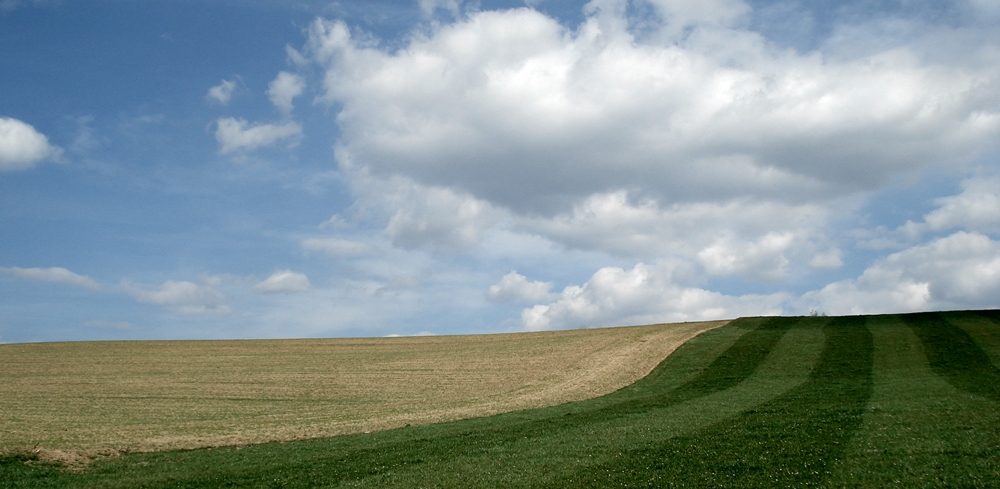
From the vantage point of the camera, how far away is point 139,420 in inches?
1389

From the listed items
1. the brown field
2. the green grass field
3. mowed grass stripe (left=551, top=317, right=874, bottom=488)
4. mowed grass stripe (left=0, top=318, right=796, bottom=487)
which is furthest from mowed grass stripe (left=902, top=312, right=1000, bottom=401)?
the brown field

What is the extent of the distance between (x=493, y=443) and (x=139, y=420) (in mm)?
25476

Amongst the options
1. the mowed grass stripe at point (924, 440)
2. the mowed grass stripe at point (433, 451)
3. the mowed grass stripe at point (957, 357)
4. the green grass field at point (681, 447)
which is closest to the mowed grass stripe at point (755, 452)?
the green grass field at point (681, 447)

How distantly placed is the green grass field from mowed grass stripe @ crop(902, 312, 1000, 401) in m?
0.21

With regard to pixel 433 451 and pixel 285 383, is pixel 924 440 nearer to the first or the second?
pixel 433 451

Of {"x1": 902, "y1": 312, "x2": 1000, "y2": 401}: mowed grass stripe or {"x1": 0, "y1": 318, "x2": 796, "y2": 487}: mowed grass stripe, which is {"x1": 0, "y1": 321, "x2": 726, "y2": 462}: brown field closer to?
{"x1": 0, "y1": 318, "x2": 796, "y2": 487}: mowed grass stripe

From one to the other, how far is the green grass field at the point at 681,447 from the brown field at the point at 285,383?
12.8 ft

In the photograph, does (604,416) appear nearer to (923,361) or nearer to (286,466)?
(286,466)

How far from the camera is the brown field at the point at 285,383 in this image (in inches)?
1240

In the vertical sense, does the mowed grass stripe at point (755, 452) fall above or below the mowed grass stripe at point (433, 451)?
above

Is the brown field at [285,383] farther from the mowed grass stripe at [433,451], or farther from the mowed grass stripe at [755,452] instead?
the mowed grass stripe at [755,452]

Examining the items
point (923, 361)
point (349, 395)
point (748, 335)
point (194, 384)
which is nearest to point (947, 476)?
point (923, 361)

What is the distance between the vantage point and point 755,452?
18109mm

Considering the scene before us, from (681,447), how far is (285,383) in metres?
39.6
